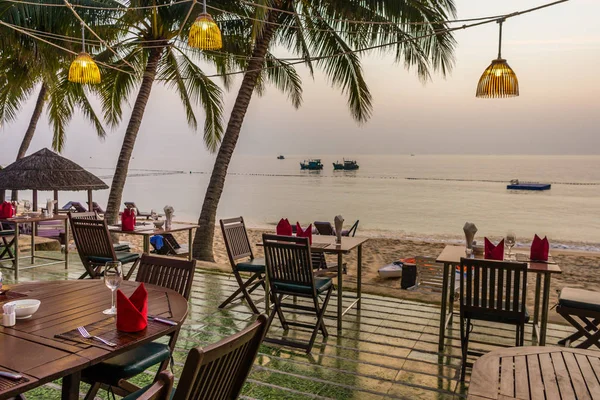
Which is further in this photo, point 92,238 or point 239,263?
point 92,238

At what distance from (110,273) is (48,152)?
7.12 metres

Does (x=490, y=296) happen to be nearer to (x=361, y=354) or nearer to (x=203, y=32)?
(x=361, y=354)

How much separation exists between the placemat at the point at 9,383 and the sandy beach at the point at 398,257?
4.39m

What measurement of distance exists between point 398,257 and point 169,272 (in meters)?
9.37

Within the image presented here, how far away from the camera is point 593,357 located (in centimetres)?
194

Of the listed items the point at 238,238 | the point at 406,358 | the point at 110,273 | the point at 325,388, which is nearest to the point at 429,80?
the point at 238,238

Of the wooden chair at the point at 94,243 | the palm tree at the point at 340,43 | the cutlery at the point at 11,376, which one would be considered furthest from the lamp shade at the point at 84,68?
the cutlery at the point at 11,376

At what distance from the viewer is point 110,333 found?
6.23ft

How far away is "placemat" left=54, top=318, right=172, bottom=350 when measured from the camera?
5.92 feet

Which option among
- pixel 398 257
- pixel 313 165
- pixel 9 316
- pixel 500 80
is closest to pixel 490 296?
pixel 500 80

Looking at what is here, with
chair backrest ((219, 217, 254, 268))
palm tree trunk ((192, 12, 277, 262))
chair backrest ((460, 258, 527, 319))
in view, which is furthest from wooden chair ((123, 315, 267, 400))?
palm tree trunk ((192, 12, 277, 262))

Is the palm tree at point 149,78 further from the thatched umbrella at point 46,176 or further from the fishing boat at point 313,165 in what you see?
the fishing boat at point 313,165

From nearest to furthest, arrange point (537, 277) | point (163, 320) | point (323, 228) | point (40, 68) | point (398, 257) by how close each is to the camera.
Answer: point (163, 320), point (537, 277), point (323, 228), point (40, 68), point (398, 257)

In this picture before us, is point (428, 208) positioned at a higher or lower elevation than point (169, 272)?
lower
